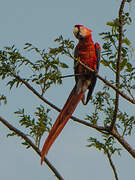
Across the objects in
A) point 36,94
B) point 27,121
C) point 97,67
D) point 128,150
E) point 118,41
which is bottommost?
point 128,150

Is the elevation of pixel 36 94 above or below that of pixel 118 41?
below

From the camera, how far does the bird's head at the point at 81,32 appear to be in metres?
4.34

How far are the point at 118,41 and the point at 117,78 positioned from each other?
0.38 meters

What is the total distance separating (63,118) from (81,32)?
1618mm

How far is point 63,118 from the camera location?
3361 millimetres

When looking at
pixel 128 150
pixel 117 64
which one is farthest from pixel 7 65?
pixel 128 150

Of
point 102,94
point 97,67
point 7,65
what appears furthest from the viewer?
point 97,67

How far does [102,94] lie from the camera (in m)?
3.73

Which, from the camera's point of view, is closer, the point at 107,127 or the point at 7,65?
the point at 7,65

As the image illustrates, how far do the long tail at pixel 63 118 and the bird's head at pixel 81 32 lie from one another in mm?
950

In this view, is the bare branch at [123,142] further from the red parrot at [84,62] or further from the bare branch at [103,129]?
the red parrot at [84,62]

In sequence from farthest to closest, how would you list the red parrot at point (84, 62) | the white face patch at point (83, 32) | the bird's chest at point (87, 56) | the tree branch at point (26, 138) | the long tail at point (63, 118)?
the white face patch at point (83, 32) < the bird's chest at point (87, 56) < the red parrot at point (84, 62) < the long tail at point (63, 118) < the tree branch at point (26, 138)

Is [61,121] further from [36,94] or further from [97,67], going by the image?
[97,67]

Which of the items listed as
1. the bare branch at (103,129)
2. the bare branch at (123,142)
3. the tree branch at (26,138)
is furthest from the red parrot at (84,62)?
the tree branch at (26,138)
